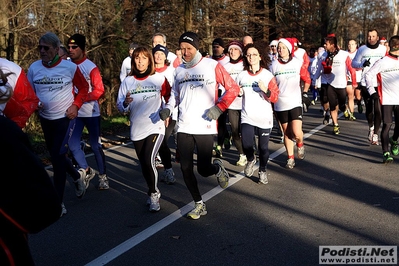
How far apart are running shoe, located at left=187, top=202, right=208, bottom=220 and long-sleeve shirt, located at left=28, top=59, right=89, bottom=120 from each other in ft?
5.94

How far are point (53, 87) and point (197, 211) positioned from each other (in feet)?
7.23

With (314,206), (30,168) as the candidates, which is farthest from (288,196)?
(30,168)

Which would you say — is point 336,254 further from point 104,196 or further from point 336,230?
point 104,196

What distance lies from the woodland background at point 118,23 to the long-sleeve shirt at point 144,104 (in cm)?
893

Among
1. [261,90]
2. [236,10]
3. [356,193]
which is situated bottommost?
[356,193]

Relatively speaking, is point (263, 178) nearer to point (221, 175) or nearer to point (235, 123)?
point (221, 175)

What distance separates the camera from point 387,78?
872 centimetres

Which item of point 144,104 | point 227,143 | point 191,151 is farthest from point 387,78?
point 144,104

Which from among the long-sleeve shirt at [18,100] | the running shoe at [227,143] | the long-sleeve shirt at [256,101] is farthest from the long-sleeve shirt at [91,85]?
the running shoe at [227,143]

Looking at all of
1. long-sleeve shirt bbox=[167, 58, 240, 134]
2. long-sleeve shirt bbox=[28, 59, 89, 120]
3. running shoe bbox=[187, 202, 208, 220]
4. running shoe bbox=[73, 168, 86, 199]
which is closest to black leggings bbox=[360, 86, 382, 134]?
long-sleeve shirt bbox=[167, 58, 240, 134]

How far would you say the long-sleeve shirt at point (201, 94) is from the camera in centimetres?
600

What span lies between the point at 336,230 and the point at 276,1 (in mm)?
30213

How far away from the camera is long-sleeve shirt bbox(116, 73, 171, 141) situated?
6.41m

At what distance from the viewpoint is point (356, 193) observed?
22.9 ft
